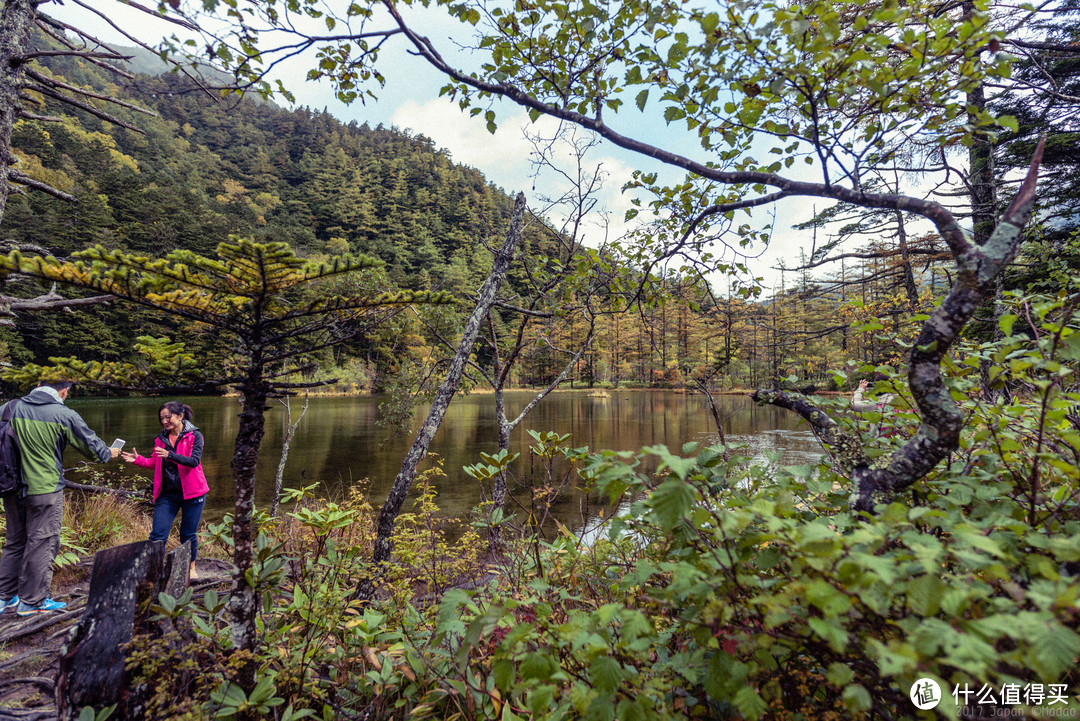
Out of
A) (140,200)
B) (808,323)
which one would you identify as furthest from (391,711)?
(140,200)

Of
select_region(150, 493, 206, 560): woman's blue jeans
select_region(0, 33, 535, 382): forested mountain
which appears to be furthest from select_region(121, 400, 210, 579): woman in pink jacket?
select_region(0, 33, 535, 382): forested mountain

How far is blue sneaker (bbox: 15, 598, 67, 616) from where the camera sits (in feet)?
10.8

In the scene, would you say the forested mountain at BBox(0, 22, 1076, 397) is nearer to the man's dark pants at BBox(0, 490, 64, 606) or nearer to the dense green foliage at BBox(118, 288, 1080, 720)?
the dense green foliage at BBox(118, 288, 1080, 720)

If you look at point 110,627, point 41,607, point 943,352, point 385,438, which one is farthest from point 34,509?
point 385,438

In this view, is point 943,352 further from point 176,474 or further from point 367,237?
point 367,237

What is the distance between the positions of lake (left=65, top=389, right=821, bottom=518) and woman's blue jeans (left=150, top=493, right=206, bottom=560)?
440 cm

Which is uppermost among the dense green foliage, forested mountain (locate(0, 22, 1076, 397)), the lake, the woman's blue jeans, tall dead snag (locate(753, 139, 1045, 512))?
forested mountain (locate(0, 22, 1076, 397))

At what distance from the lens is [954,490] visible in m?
1.30

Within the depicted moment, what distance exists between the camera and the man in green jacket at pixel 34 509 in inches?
129

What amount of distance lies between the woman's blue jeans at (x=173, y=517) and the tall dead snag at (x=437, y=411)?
2.21 metres

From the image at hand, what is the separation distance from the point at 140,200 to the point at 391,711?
56957 mm

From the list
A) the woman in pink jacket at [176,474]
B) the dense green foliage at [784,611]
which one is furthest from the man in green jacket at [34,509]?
the dense green foliage at [784,611]

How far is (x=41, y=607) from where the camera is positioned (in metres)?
3.36

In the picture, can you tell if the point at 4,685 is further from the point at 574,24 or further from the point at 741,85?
the point at 741,85
